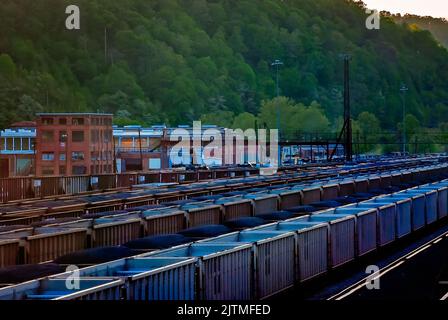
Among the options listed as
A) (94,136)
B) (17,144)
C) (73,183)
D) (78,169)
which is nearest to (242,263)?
(73,183)

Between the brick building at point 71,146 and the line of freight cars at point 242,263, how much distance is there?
6303cm

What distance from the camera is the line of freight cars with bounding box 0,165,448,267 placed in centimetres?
2830

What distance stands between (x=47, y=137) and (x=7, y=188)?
43.8 meters

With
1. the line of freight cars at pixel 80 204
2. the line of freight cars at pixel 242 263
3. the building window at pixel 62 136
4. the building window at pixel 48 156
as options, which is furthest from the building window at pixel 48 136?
the line of freight cars at pixel 242 263

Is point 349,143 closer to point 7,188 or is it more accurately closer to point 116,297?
point 7,188

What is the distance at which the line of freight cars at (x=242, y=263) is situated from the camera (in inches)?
715

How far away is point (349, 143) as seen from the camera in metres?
127

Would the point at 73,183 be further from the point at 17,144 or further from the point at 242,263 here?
the point at 17,144

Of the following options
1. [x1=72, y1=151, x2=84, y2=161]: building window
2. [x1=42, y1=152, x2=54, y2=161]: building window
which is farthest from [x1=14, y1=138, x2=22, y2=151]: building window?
[x1=72, y1=151, x2=84, y2=161]: building window

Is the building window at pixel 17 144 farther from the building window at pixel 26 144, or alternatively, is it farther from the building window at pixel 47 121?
the building window at pixel 47 121

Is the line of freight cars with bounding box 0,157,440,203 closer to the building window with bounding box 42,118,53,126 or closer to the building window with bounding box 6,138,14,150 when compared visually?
the building window with bounding box 42,118,53,126

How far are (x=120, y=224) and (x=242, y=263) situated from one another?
10.1 metres
